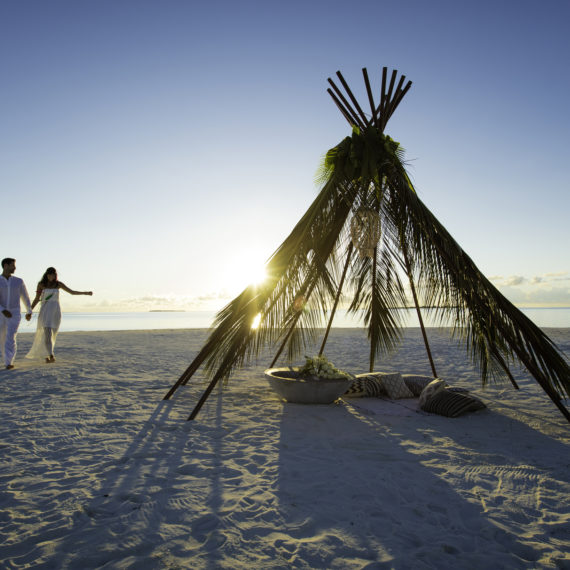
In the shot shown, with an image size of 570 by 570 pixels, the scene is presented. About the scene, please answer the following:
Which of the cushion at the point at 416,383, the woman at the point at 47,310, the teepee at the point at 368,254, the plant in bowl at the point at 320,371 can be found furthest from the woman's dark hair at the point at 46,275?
the cushion at the point at 416,383

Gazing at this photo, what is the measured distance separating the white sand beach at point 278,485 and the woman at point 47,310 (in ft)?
10.8

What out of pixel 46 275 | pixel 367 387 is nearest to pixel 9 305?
pixel 46 275

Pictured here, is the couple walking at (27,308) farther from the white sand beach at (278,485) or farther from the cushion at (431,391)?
the cushion at (431,391)

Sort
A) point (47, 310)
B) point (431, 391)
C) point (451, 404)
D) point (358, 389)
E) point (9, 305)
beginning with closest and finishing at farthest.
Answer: point (451, 404)
point (431, 391)
point (358, 389)
point (9, 305)
point (47, 310)

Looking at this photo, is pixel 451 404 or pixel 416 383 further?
pixel 416 383

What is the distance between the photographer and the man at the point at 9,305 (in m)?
7.59

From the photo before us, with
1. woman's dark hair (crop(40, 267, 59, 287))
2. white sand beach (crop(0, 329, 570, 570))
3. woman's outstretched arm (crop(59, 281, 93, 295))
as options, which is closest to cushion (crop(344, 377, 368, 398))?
white sand beach (crop(0, 329, 570, 570))

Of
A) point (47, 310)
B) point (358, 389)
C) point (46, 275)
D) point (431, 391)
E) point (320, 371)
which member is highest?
point (46, 275)

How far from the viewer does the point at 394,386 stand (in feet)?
19.0

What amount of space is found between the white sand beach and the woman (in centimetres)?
329

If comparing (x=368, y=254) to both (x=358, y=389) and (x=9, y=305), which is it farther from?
(x=9, y=305)

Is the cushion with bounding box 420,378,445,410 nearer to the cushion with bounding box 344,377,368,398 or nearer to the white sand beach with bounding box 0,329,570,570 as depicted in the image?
the white sand beach with bounding box 0,329,570,570

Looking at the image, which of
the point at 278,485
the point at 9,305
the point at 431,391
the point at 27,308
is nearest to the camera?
the point at 278,485

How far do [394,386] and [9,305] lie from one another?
23.7ft
